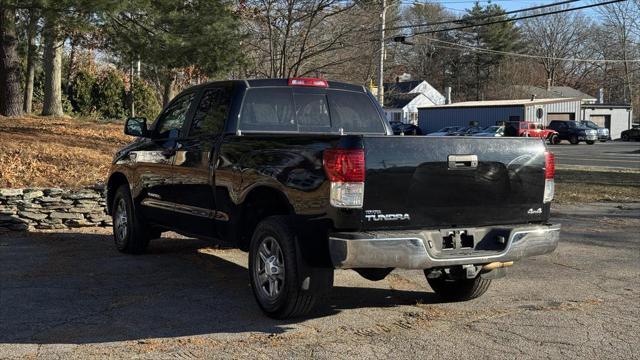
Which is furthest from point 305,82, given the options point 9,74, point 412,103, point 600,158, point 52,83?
point 412,103

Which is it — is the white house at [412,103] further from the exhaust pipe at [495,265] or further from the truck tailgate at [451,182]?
the exhaust pipe at [495,265]

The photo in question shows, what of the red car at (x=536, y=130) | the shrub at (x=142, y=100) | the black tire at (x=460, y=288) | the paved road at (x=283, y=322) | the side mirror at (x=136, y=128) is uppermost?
the shrub at (x=142, y=100)

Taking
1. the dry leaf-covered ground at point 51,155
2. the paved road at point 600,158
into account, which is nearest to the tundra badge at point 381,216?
the dry leaf-covered ground at point 51,155

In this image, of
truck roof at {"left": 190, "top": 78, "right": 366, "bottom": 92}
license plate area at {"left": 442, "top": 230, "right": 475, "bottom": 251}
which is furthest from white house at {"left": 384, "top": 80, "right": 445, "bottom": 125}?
license plate area at {"left": 442, "top": 230, "right": 475, "bottom": 251}

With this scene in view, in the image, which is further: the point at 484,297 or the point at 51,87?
the point at 51,87

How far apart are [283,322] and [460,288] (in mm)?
1731

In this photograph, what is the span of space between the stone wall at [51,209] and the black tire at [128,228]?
1.93m

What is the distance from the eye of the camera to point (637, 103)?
291 feet

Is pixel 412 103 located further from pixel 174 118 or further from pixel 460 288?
pixel 460 288

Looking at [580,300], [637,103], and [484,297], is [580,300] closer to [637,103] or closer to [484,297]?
[484,297]

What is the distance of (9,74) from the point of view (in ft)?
60.2

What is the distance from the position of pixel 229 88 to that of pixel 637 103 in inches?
3645

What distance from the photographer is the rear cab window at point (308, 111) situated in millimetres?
6457

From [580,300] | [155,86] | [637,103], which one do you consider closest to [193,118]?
[580,300]
